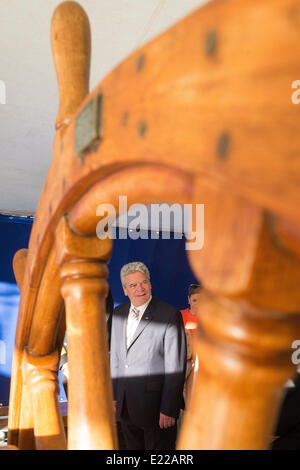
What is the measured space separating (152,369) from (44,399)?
71.7 inches

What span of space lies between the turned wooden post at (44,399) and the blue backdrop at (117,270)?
4.24 metres

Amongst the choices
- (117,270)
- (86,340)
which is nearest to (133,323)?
(86,340)

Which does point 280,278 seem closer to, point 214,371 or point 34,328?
point 214,371

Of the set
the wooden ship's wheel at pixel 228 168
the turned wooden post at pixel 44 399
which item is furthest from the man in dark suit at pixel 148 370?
the wooden ship's wheel at pixel 228 168

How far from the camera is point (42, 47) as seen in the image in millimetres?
1904

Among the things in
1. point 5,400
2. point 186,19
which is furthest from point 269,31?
point 5,400

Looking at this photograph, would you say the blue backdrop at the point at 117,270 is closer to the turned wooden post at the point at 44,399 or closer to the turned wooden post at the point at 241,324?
the turned wooden post at the point at 44,399

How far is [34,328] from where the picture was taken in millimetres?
560

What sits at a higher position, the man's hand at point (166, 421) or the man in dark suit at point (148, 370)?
the man in dark suit at point (148, 370)

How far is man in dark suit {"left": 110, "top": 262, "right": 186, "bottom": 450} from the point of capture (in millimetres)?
2211

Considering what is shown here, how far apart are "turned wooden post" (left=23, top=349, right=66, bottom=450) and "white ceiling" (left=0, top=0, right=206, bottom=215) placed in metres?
1.52

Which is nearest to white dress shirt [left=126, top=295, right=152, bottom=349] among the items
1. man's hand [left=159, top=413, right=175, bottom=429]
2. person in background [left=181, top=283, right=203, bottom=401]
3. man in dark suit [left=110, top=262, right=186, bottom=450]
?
man in dark suit [left=110, top=262, right=186, bottom=450]

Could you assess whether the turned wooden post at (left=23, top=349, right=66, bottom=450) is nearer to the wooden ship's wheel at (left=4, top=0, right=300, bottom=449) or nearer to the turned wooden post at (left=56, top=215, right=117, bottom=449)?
the turned wooden post at (left=56, top=215, right=117, bottom=449)

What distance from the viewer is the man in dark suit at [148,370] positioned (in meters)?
2.21
